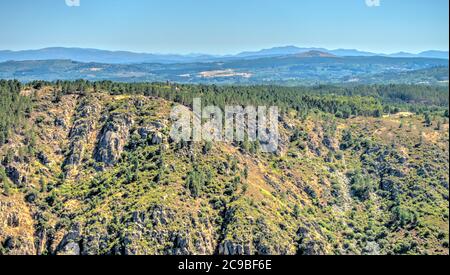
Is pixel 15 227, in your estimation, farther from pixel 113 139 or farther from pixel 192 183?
pixel 192 183

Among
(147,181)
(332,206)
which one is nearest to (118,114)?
(147,181)

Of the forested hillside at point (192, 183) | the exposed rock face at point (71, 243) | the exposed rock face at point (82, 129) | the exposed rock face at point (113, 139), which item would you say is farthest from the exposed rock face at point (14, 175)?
the exposed rock face at point (113, 139)

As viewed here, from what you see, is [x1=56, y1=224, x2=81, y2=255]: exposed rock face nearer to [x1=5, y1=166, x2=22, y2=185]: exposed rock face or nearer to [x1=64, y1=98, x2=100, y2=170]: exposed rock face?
[x1=5, y1=166, x2=22, y2=185]: exposed rock face

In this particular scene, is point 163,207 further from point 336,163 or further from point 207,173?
point 336,163

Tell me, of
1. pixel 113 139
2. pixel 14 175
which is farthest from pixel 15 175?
pixel 113 139

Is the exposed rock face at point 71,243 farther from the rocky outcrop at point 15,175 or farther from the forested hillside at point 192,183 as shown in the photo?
the rocky outcrop at point 15,175
